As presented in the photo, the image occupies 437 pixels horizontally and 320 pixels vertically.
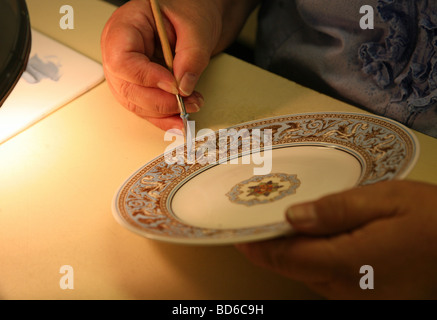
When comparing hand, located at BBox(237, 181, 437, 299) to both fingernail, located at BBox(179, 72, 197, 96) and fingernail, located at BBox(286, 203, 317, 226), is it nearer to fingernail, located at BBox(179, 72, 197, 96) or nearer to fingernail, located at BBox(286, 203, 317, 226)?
fingernail, located at BBox(286, 203, 317, 226)

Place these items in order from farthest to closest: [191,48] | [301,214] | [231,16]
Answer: [231,16] → [191,48] → [301,214]

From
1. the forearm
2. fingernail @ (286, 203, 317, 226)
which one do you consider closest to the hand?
fingernail @ (286, 203, 317, 226)

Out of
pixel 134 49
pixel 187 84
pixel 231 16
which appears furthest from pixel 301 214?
pixel 231 16

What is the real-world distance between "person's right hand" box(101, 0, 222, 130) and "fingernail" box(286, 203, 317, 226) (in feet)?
1.16

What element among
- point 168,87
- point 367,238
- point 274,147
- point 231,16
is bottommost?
point 367,238

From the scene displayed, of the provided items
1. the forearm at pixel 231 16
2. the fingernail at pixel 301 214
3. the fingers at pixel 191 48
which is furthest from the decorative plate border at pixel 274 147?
the forearm at pixel 231 16

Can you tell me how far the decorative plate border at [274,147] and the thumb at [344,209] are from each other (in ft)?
0.07

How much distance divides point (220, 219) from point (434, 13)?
0.48 metres

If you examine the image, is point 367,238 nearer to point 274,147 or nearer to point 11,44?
point 274,147

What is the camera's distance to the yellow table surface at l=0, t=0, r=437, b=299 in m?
0.54

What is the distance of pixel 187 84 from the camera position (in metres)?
0.72

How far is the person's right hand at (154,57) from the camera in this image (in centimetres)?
73

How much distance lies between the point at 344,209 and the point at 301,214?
0.16 ft
